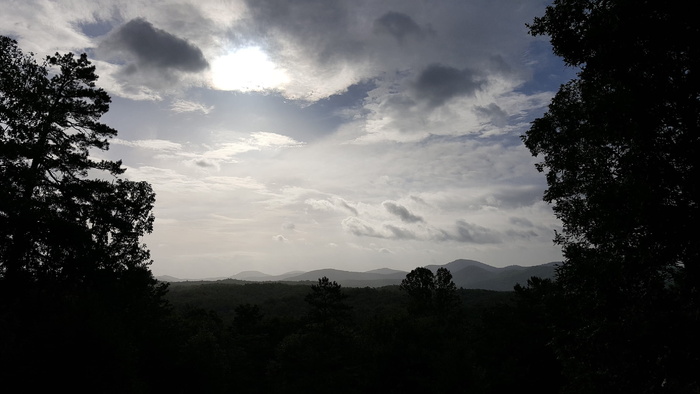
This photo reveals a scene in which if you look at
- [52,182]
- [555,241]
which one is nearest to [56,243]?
[52,182]

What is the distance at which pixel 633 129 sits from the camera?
34.8 feet

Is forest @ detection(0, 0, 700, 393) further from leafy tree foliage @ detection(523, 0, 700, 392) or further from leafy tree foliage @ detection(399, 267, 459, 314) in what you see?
leafy tree foliage @ detection(399, 267, 459, 314)

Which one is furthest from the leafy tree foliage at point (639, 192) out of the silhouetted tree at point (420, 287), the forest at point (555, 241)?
the silhouetted tree at point (420, 287)

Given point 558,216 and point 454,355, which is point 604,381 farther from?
point 454,355

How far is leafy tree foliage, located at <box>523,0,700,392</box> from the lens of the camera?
1022cm

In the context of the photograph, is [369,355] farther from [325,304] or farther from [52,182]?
[52,182]

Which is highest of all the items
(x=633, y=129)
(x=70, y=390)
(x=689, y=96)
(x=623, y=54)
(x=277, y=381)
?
(x=623, y=54)

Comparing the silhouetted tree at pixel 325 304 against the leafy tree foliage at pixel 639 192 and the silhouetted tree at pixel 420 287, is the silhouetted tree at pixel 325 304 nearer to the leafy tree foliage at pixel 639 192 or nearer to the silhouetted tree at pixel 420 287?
the silhouetted tree at pixel 420 287

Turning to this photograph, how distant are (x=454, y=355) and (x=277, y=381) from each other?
2136 centimetres

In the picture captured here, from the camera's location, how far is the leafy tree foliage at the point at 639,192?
402 inches

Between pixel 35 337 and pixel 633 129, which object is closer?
pixel 633 129

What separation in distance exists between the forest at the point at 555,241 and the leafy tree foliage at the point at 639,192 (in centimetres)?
5

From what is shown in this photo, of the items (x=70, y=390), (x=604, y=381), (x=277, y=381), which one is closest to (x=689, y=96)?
(x=604, y=381)

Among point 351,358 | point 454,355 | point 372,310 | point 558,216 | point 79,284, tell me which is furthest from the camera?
point 372,310
